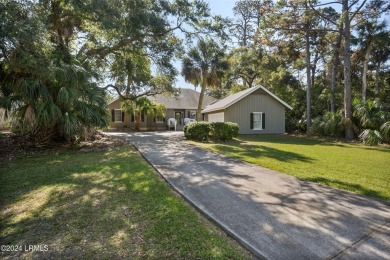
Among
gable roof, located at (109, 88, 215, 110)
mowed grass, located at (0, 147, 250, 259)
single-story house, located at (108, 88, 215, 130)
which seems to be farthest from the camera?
gable roof, located at (109, 88, 215, 110)

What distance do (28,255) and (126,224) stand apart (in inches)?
46.2

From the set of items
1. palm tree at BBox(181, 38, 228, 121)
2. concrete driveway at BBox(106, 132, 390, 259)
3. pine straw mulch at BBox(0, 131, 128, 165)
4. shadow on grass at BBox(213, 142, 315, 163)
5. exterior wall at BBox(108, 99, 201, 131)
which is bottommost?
concrete driveway at BBox(106, 132, 390, 259)

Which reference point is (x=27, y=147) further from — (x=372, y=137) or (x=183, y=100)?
(x=183, y=100)

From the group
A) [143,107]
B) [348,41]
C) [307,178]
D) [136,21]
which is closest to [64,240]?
[307,178]

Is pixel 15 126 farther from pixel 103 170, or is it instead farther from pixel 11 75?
pixel 103 170

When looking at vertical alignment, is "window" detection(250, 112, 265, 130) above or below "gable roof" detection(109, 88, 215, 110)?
below

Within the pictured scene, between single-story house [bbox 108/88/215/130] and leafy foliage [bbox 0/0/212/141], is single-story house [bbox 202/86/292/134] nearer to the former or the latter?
leafy foliage [bbox 0/0/212/141]

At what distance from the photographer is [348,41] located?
578 inches

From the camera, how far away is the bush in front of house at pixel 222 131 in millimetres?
14156

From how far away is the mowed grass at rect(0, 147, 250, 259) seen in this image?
269cm

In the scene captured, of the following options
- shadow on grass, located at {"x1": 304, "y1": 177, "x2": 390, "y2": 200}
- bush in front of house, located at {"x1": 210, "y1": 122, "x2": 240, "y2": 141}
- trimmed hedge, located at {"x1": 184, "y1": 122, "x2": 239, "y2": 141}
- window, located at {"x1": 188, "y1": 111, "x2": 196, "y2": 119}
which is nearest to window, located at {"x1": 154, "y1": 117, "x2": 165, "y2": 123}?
window, located at {"x1": 188, "y1": 111, "x2": 196, "y2": 119}

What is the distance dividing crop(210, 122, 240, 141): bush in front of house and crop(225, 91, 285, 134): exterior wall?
4.73 metres

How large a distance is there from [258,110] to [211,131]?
7763 millimetres

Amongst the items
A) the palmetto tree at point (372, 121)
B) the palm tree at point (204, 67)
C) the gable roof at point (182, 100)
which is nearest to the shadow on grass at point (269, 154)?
the palmetto tree at point (372, 121)
